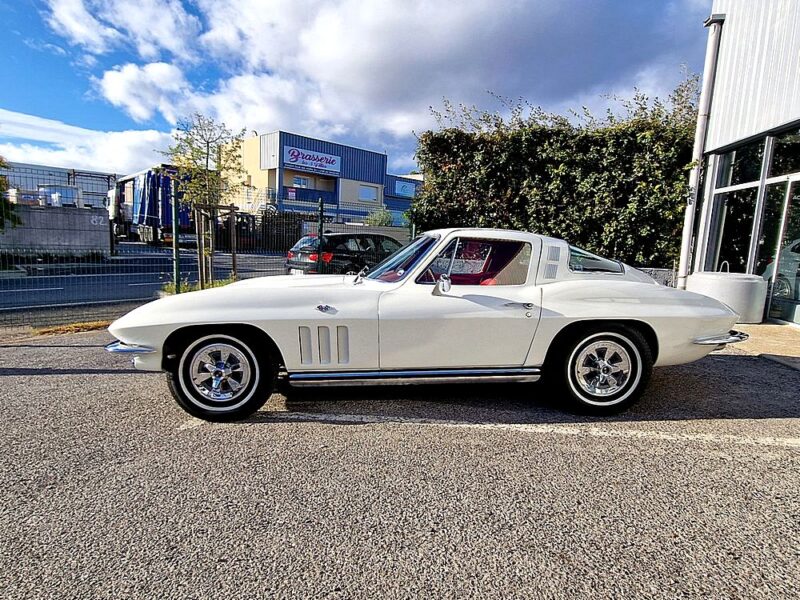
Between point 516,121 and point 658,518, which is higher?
point 516,121

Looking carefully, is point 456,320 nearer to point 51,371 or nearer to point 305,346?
point 305,346

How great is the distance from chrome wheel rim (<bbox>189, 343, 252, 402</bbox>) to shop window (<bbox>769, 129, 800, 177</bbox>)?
27.1ft

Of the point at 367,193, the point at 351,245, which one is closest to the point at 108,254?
the point at 351,245

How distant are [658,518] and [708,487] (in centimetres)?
53

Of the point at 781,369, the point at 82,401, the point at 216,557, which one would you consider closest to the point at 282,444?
the point at 216,557

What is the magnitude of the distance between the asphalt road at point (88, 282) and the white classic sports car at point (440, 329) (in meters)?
5.13

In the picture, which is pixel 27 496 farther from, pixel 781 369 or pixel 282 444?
pixel 781 369

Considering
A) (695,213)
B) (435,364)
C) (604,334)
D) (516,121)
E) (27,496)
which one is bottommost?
(27,496)

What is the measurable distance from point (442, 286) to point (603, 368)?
1.43 meters

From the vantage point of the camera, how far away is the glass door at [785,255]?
6961 millimetres

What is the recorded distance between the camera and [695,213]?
9.28 m

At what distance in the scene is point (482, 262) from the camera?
3.70 meters

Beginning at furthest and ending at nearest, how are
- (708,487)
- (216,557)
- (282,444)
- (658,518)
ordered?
(282,444) < (708,487) < (658,518) < (216,557)

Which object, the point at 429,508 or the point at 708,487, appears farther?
the point at 708,487
